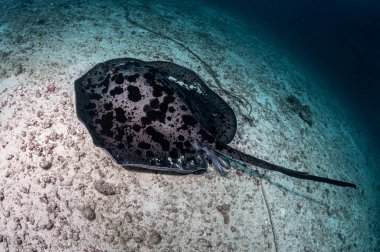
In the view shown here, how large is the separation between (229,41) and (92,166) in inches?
193

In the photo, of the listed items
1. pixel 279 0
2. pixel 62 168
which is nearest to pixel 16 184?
pixel 62 168

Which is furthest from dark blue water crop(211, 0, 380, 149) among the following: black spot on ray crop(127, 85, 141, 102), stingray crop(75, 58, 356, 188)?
black spot on ray crop(127, 85, 141, 102)

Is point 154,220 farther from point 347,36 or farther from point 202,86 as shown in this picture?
point 347,36

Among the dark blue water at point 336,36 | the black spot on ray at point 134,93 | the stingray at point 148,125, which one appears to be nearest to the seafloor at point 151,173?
the stingray at point 148,125

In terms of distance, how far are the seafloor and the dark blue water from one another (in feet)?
32.3

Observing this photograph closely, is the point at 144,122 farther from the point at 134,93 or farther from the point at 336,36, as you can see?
the point at 336,36

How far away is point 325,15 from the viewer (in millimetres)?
25766

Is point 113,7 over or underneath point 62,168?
over

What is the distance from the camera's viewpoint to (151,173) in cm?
358

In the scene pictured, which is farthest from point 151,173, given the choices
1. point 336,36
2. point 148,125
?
point 336,36

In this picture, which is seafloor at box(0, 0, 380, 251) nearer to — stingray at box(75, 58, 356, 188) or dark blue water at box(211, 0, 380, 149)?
stingray at box(75, 58, 356, 188)

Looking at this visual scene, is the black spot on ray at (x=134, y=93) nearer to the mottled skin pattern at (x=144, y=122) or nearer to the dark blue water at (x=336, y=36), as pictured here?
the mottled skin pattern at (x=144, y=122)

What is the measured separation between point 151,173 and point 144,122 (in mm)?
726

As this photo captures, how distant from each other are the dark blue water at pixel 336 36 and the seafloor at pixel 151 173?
387 inches
